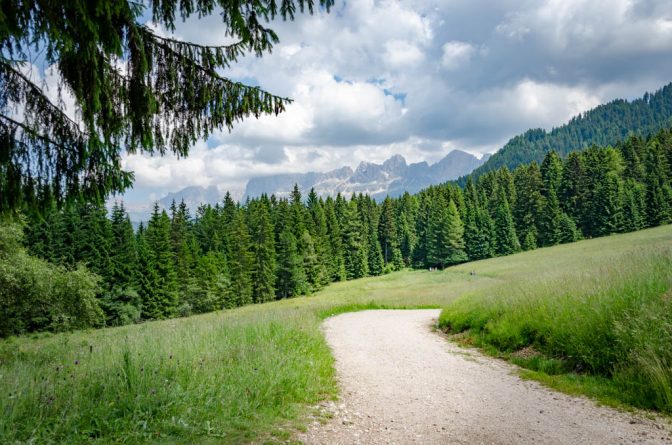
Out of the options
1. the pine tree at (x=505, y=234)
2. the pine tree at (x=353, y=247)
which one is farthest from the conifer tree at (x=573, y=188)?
the pine tree at (x=353, y=247)

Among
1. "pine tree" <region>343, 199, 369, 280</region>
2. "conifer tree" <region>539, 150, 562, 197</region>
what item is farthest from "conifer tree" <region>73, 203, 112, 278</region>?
"conifer tree" <region>539, 150, 562, 197</region>

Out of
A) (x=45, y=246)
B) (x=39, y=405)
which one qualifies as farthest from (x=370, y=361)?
(x=45, y=246)

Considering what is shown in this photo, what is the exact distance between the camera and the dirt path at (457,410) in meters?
4.70

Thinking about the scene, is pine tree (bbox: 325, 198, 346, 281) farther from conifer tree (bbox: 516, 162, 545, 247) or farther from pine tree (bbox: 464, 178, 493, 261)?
conifer tree (bbox: 516, 162, 545, 247)

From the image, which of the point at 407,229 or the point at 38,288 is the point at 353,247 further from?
the point at 38,288

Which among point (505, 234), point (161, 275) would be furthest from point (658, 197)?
point (161, 275)

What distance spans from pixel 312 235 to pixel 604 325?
5855 cm

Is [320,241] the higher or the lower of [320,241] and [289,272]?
the higher

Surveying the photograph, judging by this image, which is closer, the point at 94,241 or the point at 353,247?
the point at 94,241

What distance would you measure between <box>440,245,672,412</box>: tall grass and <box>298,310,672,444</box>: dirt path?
0.85 meters

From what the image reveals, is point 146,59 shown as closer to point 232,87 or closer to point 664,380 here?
point 232,87

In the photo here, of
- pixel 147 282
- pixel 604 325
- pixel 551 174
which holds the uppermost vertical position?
pixel 551 174

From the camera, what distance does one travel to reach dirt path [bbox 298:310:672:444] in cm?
470

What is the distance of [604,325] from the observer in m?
7.36
